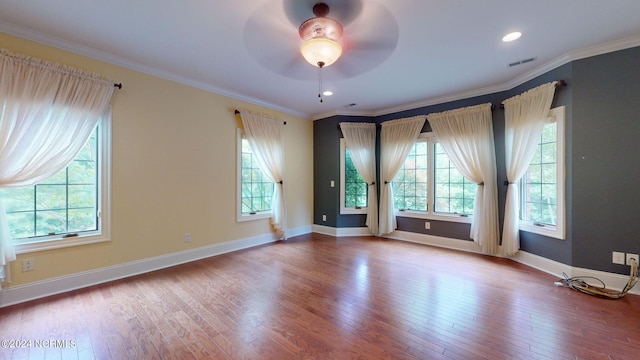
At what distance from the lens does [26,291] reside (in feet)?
8.25

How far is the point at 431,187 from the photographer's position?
4707 mm

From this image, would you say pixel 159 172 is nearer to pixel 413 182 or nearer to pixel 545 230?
pixel 413 182

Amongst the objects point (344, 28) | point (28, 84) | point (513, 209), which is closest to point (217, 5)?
point (344, 28)

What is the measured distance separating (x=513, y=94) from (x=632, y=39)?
4.06 ft

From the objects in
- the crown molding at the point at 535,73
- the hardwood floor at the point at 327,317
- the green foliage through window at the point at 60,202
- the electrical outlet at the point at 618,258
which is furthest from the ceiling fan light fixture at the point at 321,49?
the electrical outlet at the point at 618,258

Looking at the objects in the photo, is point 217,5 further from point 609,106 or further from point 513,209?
point 513,209

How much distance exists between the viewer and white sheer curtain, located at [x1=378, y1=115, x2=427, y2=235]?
4.89 m

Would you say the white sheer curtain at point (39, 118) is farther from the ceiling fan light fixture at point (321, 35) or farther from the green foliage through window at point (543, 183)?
the green foliage through window at point (543, 183)

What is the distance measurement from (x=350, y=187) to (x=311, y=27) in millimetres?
3729

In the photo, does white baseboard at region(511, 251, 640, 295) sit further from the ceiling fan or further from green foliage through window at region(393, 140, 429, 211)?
the ceiling fan

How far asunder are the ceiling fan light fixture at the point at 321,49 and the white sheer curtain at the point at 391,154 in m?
3.09

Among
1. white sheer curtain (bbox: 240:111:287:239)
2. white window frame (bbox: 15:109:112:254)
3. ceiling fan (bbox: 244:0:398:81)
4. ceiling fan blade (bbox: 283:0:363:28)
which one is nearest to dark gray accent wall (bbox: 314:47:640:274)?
ceiling fan (bbox: 244:0:398:81)

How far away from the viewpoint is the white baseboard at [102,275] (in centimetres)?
248

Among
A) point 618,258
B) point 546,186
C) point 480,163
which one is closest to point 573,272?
point 618,258
